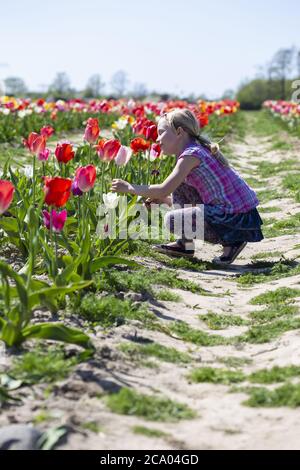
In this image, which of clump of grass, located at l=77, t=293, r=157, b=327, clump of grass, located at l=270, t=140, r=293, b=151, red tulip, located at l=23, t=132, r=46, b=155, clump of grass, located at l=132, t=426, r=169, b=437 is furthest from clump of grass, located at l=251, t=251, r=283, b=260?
clump of grass, located at l=270, t=140, r=293, b=151

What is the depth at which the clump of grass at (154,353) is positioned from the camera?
145 inches

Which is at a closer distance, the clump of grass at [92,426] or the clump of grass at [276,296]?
the clump of grass at [92,426]

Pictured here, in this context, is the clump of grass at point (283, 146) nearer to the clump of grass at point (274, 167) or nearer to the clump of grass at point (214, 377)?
the clump of grass at point (274, 167)

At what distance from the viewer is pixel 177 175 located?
570 cm

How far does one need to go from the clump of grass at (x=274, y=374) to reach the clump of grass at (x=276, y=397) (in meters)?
0.16

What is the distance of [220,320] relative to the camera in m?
4.56

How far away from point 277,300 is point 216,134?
44.0 ft

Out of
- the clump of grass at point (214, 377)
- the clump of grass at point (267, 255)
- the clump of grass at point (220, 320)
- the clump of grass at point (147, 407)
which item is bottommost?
the clump of grass at point (267, 255)

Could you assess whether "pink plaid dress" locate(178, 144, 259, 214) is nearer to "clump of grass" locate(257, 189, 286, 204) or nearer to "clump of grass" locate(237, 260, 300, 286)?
"clump of grass" locate(237, 260, 300, 286)

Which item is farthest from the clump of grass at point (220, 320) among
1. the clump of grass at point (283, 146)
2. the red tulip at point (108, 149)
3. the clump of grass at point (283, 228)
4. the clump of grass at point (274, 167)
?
the clump of grass at point (283, 146)

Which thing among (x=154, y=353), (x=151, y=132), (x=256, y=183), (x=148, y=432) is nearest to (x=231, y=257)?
(x=151, y=132)

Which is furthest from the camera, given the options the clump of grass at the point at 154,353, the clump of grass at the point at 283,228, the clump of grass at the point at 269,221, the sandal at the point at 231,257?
the clump of grass at the point at 269,221

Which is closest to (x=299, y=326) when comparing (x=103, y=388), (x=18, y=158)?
(x=103, y=388)
